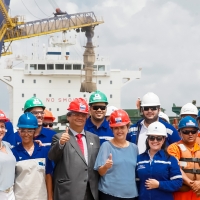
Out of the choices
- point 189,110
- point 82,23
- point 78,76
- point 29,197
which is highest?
point 82,23

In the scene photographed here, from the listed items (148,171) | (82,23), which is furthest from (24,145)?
(82,23)

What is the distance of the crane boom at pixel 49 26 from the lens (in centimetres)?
2944

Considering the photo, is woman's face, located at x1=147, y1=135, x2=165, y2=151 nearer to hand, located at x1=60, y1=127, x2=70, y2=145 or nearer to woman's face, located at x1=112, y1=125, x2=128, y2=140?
woman's face, located at x1=112, y1=125, x2=128, y2=140

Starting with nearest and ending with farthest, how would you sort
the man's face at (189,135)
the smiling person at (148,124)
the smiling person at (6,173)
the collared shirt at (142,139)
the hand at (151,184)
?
1. the smiling person at (6,173)
2. the hand at (151,184)
3. the man's face at (189,135)
4. the collared shirt at (142,139)
5. the smiling person at (148,124)

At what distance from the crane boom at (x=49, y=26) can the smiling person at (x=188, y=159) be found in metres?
24.6

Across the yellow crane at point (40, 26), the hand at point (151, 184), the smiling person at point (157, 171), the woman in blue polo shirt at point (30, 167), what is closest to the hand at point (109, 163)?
the smiling person at point (157, 171)

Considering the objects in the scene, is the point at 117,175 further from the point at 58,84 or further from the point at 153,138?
the point at 58,84

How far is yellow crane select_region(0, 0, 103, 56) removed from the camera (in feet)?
90.4

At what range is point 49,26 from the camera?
3303 centimetres

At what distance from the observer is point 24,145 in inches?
198

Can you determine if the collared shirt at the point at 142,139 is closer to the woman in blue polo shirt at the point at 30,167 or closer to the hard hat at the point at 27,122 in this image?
the woman in blue polo shirt at the point at 30,167

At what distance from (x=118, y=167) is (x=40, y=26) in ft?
94.1

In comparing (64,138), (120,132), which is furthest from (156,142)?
(64,138)

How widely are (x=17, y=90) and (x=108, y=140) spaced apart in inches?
1122
